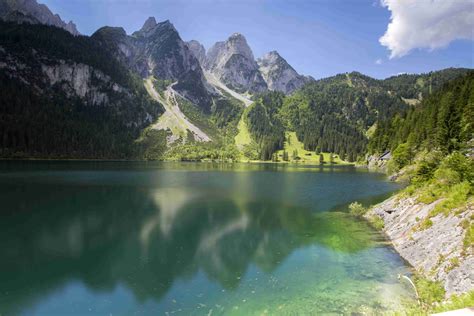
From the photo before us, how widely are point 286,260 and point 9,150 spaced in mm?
217399

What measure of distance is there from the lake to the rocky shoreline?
1.95m

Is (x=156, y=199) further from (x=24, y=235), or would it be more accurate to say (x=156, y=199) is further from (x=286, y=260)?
(x=286, y=260)

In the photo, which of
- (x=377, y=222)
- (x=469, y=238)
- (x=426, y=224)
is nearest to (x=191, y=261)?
(x=469, y=238)

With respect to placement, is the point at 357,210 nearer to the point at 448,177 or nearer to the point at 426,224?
the point at 448,177

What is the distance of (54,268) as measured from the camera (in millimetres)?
28688

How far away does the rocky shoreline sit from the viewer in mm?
20828

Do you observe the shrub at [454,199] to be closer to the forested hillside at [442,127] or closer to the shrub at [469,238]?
the shrub at [469,238]

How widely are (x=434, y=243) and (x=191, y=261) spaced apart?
23.8 metres

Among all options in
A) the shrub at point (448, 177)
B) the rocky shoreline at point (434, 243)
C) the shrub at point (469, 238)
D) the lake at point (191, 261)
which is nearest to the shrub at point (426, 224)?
the rocky shoreline at point (434, 243)

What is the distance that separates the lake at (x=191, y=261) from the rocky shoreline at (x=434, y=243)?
6.40ft

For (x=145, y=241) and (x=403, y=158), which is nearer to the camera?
(x=145, y=241)

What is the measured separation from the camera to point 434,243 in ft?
91.6

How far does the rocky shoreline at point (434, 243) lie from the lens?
820 inches

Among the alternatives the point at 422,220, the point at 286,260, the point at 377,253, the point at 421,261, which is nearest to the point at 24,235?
the point at 286,260
